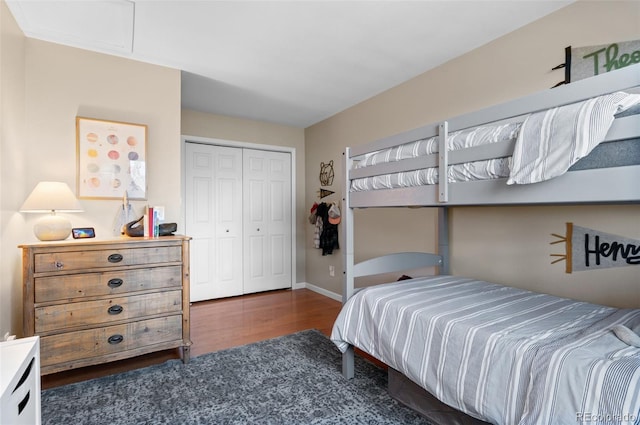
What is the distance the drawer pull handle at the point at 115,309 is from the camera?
6.55 ft

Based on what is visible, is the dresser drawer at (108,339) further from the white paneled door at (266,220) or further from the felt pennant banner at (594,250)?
the felt pennant banner at (594,250)

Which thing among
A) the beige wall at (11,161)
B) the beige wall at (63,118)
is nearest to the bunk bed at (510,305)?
the beige wall at (63,118)

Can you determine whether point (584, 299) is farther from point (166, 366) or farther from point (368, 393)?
point (166, 366)

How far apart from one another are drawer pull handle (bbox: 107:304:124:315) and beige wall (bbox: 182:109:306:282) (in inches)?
91.3

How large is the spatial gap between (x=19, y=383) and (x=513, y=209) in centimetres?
267

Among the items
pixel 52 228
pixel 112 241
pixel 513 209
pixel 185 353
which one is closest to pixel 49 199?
pixel 52 228

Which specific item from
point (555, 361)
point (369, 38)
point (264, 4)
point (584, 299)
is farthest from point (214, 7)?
point (584, 299)

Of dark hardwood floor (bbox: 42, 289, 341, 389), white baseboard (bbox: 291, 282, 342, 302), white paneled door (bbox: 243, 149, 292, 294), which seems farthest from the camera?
white paneled door (bbox: 243, 149, 292, 294)

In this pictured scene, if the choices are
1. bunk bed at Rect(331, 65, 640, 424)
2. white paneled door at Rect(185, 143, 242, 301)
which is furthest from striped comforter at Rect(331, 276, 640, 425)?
white paneled door at Rect(185, 143, 242, 301)

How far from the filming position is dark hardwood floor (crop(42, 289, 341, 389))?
7.21ft

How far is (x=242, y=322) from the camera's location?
3.11m

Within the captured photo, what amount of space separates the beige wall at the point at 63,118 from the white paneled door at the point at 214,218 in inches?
46.8

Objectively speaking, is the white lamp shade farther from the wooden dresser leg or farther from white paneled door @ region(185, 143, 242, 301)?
white paneled door @ region(185, 143, 242, 301)

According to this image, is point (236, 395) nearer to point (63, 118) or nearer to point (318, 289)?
point (63, 118)
